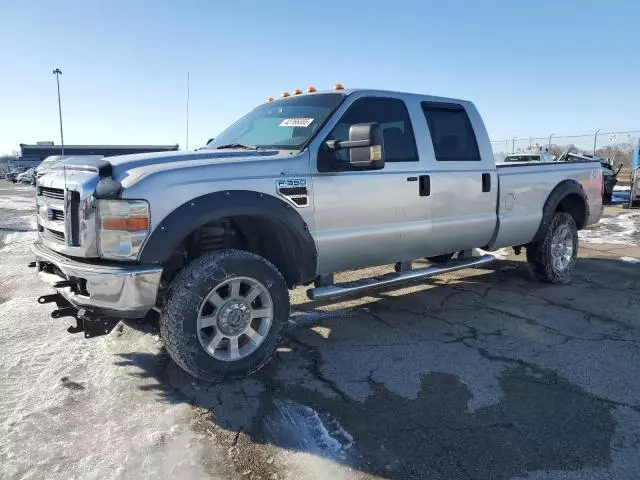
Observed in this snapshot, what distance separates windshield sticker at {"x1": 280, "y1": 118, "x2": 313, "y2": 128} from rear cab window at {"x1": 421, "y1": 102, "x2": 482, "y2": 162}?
4.25 ft

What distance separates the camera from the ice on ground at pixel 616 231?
9992 mm

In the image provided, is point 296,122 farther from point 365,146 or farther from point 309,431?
point 309,431

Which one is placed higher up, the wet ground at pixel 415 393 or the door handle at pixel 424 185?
the door handle at pixel 424 185

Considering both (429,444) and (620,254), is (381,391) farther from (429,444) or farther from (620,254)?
(620,254)

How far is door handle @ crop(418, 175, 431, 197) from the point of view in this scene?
4.80 metres

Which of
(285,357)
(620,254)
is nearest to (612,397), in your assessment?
(285,357)

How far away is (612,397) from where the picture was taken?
11.2 ft

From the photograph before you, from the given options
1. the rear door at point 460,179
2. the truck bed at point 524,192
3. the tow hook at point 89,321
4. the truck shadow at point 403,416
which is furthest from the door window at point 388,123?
the tow hook at point 89,321

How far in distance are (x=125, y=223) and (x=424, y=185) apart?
269cm

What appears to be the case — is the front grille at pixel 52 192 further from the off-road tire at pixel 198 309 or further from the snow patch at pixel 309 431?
the snow patch at pixel 309 431

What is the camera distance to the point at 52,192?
3855 mm

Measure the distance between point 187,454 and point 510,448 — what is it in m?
1.69

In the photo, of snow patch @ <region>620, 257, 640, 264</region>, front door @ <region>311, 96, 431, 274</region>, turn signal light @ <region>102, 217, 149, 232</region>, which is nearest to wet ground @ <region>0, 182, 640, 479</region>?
front door @ <region>311, 96, 431, 274</region>

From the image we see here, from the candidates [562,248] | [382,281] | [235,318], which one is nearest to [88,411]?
[235,318]
